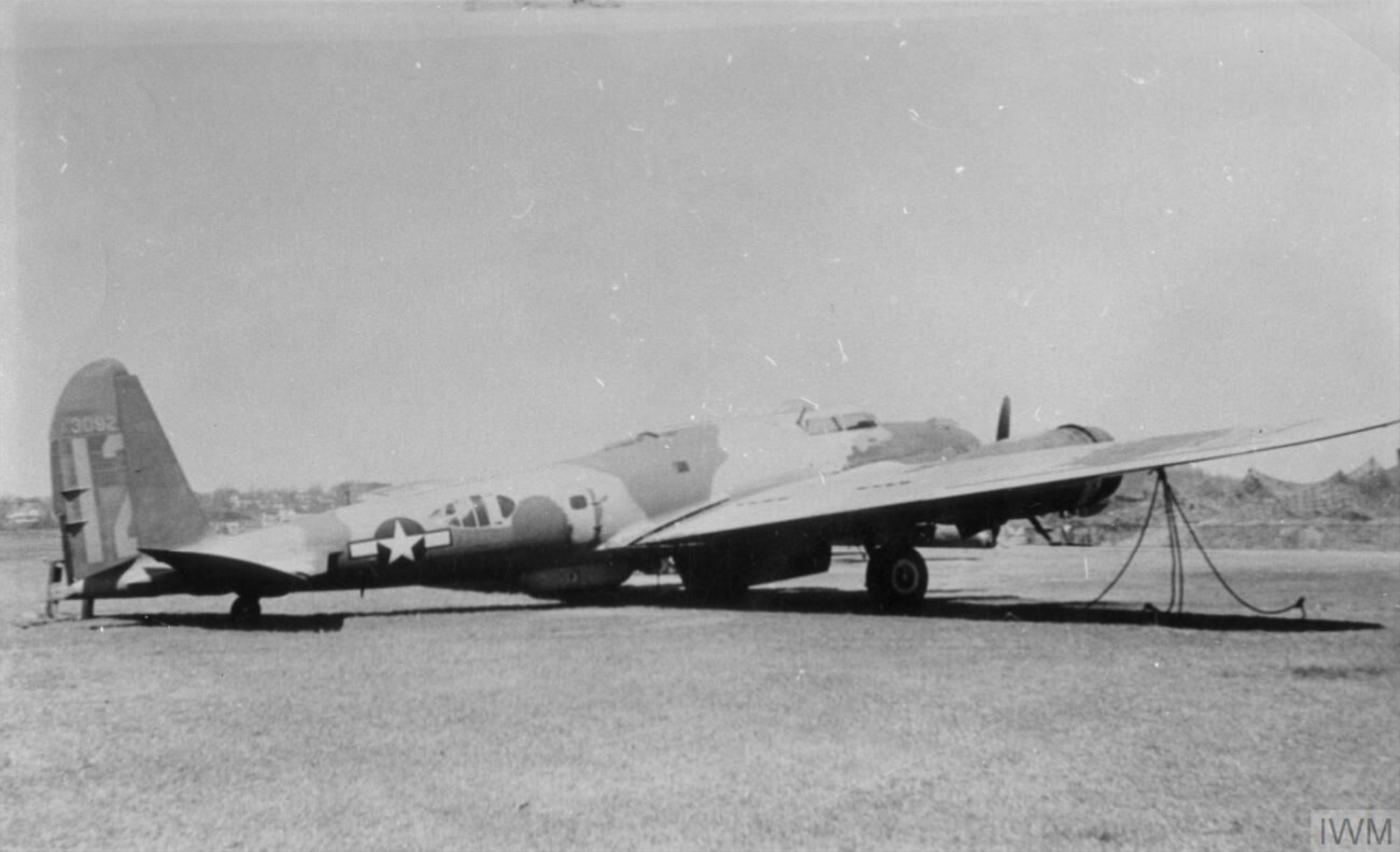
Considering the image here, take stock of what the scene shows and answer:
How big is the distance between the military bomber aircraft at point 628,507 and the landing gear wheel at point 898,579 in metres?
0.03

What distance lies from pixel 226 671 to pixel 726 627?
514 centimetres

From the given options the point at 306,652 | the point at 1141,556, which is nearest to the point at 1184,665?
the point at 306,652

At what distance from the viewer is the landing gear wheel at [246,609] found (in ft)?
40.0

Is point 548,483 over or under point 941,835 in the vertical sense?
over

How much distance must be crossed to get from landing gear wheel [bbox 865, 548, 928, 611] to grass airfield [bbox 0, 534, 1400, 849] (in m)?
2.08

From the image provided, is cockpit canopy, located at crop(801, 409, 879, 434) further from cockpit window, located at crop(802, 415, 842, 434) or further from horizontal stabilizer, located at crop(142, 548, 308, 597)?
horizontal stabilizer, located at crop(142, 548, 308, 597)

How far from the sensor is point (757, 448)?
16531mm

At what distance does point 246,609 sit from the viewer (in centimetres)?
1227

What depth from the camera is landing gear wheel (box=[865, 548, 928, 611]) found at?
14.0 meters

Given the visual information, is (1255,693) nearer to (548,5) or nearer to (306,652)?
(548,5)

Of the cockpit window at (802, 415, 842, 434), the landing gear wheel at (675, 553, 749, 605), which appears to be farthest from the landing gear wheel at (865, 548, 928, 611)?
the cockpit window at (802, 415, 842, 434)

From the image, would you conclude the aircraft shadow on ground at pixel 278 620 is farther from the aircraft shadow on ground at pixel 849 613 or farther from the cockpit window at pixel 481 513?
the cockpit window at pixel 481 513

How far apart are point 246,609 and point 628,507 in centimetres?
508

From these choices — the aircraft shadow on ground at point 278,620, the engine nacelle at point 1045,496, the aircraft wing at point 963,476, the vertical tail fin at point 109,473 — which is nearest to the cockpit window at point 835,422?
the aircraft wing at point 963,476
